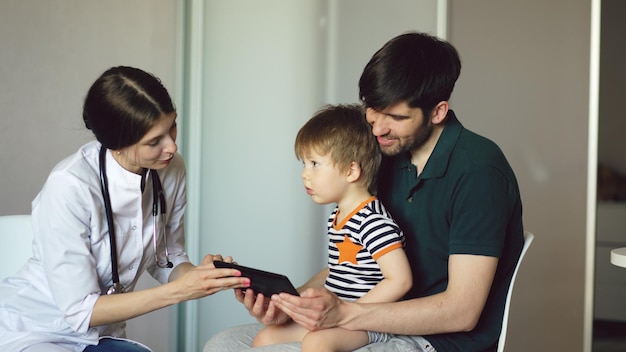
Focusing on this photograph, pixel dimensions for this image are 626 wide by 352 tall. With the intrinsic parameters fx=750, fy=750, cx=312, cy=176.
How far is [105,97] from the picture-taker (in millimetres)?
1928

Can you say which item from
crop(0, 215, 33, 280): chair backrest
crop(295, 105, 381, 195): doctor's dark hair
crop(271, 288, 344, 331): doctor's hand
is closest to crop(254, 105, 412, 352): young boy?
crop(295, 105, 381, 195): doctor's dark hair

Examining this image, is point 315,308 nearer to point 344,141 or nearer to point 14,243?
point 344,141

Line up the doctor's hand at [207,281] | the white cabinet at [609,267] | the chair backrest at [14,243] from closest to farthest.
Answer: the doctor's hand at [207,281], the chair backrest at [14,243], the white cabinet at [609,267]

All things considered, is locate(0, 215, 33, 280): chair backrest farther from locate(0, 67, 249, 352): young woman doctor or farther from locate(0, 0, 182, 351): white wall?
locate(0, 0, 182, 351): white wall

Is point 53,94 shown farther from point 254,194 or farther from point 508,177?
point 508,177

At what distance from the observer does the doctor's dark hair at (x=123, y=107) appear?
1.92 metres

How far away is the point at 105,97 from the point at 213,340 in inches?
27.8

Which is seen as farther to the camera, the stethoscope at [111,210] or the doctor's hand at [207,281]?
the stethoscope at [111,210]

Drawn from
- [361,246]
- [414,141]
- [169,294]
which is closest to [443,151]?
[414,141]

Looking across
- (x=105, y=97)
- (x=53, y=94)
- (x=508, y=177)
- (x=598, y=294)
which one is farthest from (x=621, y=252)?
(x=53, y=94)

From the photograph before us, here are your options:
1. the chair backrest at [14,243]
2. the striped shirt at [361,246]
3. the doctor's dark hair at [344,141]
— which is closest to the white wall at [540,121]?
the doctor's dark hair at [344,141]

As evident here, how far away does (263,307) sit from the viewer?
192cm

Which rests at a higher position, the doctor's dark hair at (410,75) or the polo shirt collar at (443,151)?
the doctor's dark hair at (410,75)

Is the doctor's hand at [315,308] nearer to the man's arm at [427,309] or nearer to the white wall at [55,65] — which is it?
the man's arm at [427,309]
